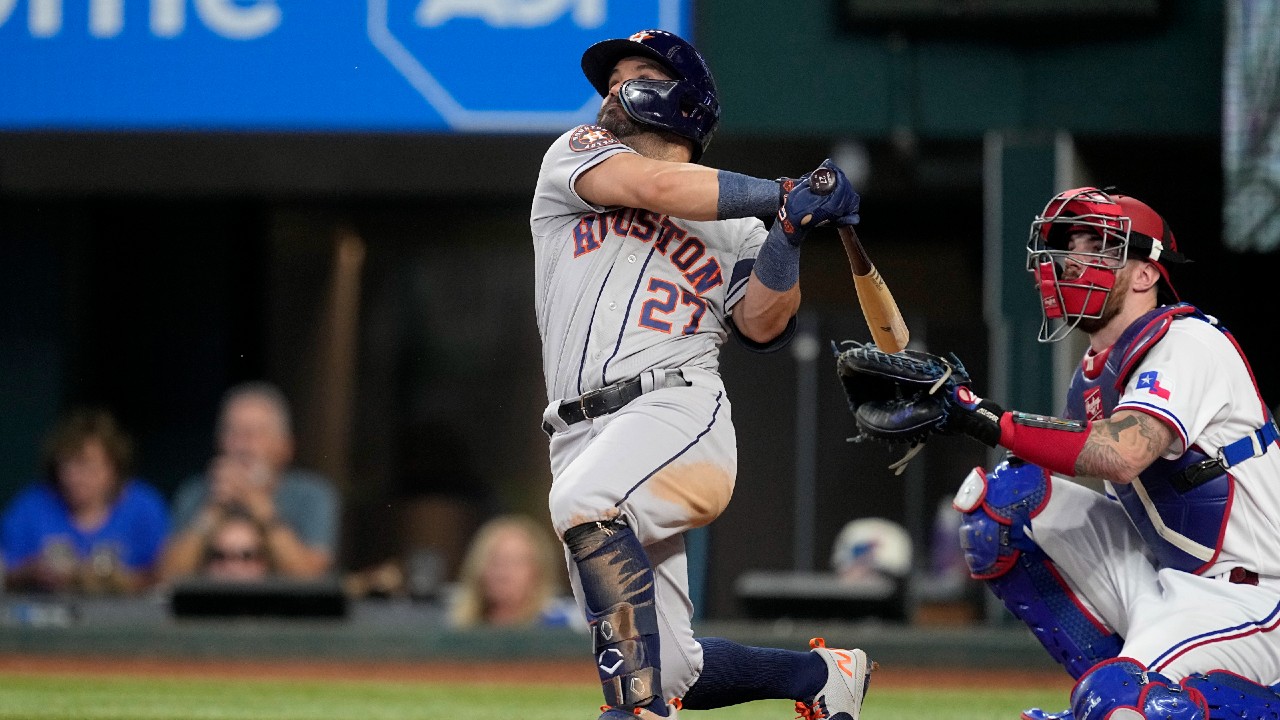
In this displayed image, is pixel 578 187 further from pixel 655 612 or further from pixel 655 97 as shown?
pixel 655 612

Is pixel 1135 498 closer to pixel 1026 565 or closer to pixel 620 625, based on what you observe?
pixel 1026 565

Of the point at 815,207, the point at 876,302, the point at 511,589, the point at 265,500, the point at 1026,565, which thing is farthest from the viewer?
the point at 265,500

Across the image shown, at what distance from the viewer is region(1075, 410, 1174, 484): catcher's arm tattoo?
10.9 ft

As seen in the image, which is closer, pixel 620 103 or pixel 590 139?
pixel 590 139

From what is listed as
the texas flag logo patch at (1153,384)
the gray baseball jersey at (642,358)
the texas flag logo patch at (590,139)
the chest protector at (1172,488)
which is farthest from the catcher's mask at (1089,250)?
the texas flag logo patch at (590,139)

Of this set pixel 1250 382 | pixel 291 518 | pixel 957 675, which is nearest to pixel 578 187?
pixel 1250 382

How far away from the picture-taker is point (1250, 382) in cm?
358

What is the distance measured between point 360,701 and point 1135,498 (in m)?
2.84

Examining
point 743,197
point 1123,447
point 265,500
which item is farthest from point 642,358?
point 265,500

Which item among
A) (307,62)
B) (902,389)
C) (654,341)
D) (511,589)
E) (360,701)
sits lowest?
(360,701)

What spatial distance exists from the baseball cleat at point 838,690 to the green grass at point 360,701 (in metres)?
1.19

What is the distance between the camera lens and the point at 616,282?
11.2 feet

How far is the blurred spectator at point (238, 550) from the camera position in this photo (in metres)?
7.48

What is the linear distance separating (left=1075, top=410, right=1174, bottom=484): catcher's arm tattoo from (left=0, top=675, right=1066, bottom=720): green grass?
71.6 inches
